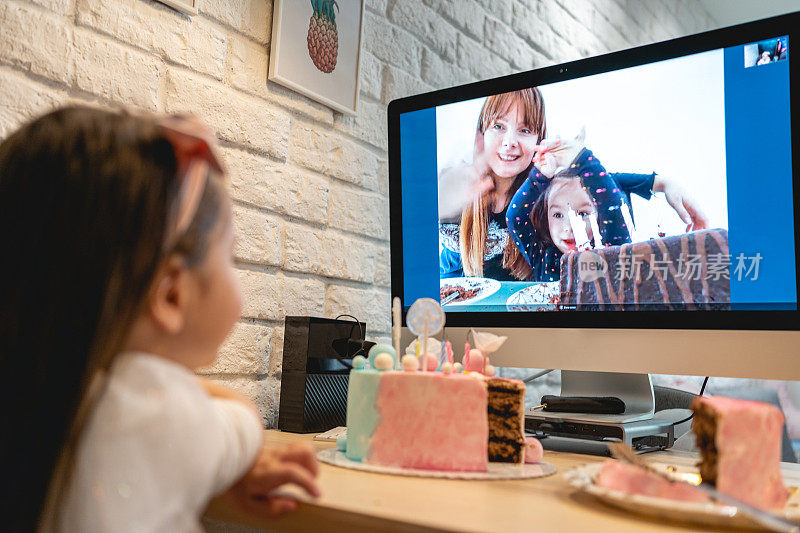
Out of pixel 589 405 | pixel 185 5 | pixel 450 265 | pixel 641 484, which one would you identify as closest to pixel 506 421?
pixel 641 484

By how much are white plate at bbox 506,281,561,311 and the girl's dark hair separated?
0.72 meters

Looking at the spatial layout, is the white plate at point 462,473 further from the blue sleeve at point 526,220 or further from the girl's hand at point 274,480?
the blue sleeve at point 526,220

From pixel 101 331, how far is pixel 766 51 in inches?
36.1

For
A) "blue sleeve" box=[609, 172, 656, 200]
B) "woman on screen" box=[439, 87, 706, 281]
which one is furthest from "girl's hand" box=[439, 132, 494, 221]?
"blue sleeve" box=[609, 172, 656, 200]

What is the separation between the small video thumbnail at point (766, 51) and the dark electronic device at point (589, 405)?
1.78ft

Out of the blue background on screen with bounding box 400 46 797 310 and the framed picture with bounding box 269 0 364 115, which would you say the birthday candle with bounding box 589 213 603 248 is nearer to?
the blue background on screen with bounding box 400 46 797 310

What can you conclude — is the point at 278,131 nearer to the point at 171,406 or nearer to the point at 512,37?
the point at 171,406

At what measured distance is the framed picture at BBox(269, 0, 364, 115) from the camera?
1202mm

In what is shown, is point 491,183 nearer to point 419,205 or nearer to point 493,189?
point 493,189

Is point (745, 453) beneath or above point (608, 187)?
beneath

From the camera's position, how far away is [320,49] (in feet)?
4.23

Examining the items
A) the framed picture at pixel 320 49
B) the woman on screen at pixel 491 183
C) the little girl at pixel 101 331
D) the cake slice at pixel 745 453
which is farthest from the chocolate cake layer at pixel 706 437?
the framed picture at pixel 320 49

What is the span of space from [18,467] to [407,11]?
1.35 m

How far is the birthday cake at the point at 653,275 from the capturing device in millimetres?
927
